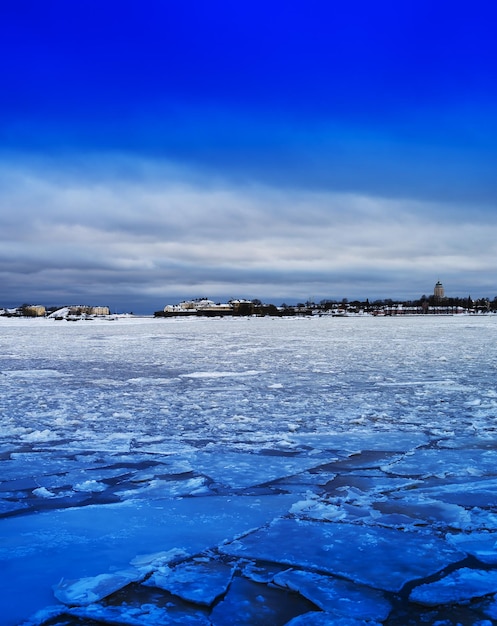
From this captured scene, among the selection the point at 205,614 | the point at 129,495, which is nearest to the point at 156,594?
the point at 205,614

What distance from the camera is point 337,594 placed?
2.73 meters

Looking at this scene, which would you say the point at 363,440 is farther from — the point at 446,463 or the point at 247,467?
the point at 247,467

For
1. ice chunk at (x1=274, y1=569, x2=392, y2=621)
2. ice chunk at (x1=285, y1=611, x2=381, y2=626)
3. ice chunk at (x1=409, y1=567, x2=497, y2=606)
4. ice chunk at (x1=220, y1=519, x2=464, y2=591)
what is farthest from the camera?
ice chunk at (x1=220, y1=519, x2=464, y2=591)

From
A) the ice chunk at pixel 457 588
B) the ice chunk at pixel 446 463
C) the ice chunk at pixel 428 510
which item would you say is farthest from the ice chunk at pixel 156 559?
the ice chunk at pixel 446 463

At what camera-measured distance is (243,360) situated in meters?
15.4

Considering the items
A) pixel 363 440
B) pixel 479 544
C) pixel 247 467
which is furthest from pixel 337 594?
pixel 363 440

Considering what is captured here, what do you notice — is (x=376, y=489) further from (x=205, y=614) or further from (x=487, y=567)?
(x=205, y=614)

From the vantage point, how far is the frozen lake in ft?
8.75

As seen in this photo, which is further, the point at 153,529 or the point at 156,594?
the point at 153,529

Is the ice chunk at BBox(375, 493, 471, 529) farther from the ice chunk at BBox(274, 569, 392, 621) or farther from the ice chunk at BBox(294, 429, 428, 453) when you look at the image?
the ice chunk at BBox(294, 429, 428, 453)

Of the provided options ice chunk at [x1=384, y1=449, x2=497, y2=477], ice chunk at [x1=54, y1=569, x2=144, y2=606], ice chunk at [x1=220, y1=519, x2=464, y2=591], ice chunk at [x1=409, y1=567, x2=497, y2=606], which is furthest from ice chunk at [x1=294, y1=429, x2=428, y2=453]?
ice chunk at [x1=54, y1=569, x2=144, y2=606]

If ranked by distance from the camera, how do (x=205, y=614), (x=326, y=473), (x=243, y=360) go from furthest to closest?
(x=243, y=360), (x=326, y=473), (x=205, y=614)

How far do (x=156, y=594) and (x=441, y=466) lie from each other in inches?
121

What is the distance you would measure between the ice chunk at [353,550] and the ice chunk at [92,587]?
0.58 m
